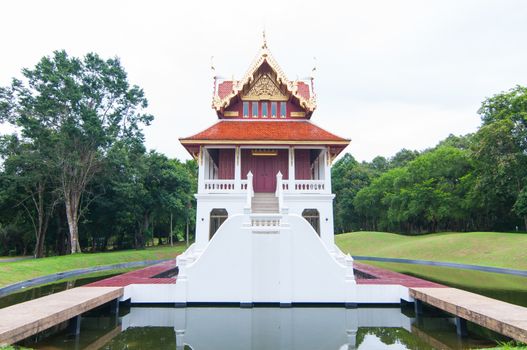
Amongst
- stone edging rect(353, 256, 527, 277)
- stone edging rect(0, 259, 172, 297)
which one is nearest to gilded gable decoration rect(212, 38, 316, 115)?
stone edging rect(0, 259, 172, 297)

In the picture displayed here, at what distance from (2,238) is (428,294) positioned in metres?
41.4

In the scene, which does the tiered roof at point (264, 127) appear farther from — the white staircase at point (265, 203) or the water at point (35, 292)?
the water at point (35, 292)

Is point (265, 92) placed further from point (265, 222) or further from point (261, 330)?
point (261, 330)

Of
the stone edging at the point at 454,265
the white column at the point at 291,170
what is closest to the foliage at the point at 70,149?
the white column at the point at 291,170

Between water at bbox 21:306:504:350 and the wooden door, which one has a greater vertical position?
the wooden door

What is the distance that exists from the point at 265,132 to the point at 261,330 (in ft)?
31.0

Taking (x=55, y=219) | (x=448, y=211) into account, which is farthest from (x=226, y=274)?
(x=448, y=211)

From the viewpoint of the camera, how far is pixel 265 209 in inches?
557

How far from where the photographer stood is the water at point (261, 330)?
24.7 ft

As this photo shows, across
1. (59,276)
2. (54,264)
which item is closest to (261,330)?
(59,276)

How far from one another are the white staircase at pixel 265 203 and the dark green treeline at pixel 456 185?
72.2 feet

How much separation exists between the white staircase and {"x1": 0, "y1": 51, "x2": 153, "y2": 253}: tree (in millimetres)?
14799

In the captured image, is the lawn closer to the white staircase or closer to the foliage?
the white staircase

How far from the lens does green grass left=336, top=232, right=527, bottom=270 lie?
2073 centimetres
